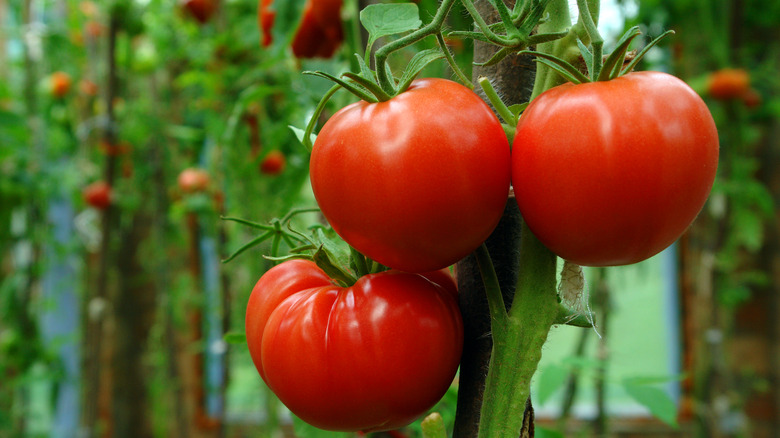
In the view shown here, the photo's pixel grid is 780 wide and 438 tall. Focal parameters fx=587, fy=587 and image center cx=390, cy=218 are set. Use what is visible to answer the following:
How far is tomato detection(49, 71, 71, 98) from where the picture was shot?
2107mm

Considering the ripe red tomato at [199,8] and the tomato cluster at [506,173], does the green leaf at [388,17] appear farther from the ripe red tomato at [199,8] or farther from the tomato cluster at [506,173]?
the ripe red tomato at [199,8]

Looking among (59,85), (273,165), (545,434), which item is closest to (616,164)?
(545,434)

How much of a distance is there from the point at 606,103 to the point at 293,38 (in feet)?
1.95

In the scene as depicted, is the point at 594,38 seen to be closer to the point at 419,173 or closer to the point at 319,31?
the point at 419,173

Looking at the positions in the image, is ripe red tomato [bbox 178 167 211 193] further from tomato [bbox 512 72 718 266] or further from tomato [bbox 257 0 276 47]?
tomato [bbox 512 72 718 266]

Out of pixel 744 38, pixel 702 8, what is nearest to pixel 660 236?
pixel 702 8

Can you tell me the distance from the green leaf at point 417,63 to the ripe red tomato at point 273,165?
104cm

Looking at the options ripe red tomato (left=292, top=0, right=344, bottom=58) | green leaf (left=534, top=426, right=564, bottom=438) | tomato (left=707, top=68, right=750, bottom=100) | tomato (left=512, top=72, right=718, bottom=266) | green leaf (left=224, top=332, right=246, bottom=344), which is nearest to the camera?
tomato (left=512, top=72, right=718, bottom=266)

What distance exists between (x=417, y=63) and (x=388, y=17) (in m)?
0.04

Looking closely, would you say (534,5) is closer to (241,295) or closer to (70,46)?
(241,295)

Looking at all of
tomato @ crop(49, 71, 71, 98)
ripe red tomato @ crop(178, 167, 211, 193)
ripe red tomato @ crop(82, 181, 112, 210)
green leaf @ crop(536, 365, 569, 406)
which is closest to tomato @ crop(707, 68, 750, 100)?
green leaf @ crop(536, 365, 569, 406)

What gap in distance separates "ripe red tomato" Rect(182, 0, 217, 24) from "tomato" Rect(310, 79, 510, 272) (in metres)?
1.28


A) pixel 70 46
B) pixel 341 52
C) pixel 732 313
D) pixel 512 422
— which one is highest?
pixel 70 46

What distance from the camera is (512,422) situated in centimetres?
24
